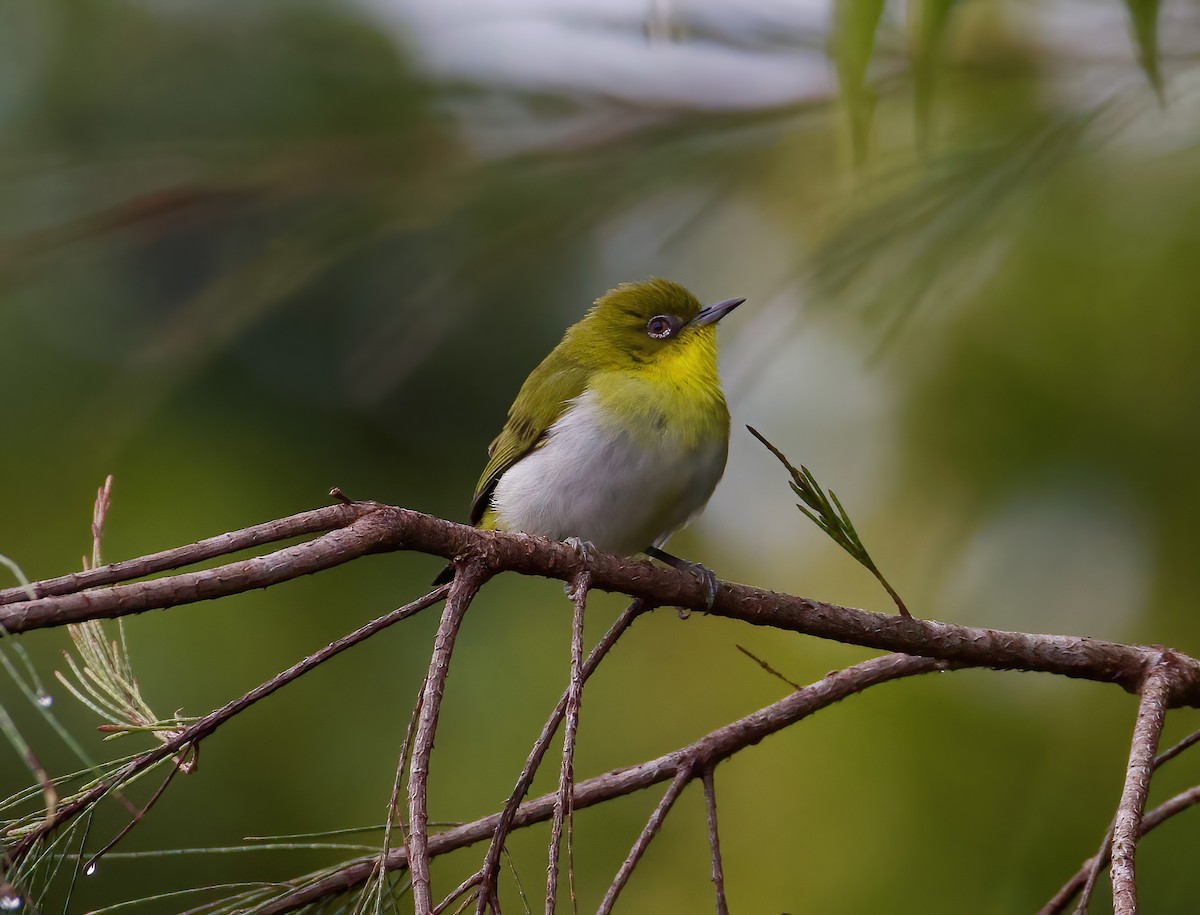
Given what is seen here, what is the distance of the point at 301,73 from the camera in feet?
11.0

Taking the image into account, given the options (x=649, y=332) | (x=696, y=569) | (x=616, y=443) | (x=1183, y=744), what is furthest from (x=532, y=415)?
(x=1183, y=744)

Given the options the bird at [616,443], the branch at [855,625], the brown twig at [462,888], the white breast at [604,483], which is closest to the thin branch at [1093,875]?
the branch at [855,625]

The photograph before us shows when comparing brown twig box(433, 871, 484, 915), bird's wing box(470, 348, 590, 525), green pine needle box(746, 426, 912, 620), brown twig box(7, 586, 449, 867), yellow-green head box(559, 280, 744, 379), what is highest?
yellow-green head box(559, 280, 744, 379)

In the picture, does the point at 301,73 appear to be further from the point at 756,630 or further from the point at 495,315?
the point at 756,630

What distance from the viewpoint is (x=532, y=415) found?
323 cm

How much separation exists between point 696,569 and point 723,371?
17.0 inches

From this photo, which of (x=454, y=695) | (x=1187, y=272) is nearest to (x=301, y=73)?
(x=454, y=695)

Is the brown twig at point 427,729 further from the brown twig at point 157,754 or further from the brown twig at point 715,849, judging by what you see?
the brown twig at point 715,849

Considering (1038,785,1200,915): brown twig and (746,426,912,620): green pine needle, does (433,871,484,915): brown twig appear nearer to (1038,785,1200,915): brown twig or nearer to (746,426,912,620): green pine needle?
(746,426,912,620): green pine needle

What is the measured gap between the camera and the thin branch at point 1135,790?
1173 millimetres

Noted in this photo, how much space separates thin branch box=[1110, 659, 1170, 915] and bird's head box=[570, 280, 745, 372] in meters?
1.75

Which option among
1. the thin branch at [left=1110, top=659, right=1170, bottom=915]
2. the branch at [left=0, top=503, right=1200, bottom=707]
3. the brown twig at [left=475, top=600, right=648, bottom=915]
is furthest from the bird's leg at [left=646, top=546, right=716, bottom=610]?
the thin branch at [left=1110, top=659, right=1170, bottom=915]

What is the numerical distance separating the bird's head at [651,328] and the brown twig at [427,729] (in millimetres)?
2021

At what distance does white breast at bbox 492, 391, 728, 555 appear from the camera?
296cm
